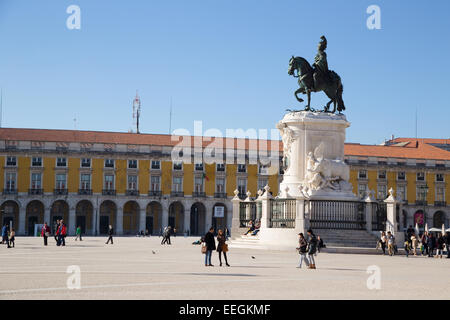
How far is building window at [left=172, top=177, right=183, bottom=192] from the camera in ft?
233

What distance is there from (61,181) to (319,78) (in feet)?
143

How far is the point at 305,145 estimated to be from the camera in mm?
28781

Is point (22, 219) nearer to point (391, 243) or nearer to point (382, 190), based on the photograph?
point (382, 190)

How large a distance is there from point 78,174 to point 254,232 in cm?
4020

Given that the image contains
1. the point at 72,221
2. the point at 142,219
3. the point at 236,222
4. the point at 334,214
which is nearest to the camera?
the point at 334,214

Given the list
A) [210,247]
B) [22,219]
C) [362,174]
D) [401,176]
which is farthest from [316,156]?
[401,176]

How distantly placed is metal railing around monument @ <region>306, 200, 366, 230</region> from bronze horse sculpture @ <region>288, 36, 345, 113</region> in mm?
4374

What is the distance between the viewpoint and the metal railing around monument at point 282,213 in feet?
90.9

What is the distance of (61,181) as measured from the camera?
68.3 m

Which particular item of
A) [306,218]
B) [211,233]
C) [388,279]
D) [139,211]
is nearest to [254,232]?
[306,218]

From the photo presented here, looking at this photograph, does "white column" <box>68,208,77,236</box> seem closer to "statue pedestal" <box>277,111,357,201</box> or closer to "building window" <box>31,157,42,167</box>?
"building window" <box>31,157,42,167</box>

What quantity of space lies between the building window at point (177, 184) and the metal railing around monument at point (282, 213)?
42.8 m

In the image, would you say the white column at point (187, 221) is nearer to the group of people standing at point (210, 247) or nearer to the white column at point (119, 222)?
the white column at point (119, 222)

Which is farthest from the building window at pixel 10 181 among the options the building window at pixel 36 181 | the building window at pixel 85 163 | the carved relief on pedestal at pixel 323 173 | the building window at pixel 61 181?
the carved relief on pedestal at pixel 323 173
